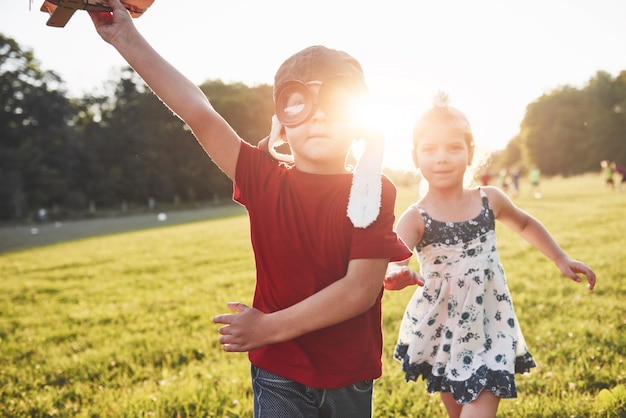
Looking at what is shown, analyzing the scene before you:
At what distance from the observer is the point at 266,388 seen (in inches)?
71.1

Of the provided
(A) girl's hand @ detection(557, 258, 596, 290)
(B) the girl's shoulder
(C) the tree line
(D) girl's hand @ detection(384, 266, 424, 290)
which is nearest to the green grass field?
(A) girl's hand @ detection(557, 258, 596, 290)

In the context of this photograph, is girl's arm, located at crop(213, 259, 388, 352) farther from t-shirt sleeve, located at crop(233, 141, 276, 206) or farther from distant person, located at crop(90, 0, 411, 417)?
t-shirt sleeve, located at crop(233, 141, 276, 206)

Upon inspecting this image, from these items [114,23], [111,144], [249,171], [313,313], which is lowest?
[313,313]

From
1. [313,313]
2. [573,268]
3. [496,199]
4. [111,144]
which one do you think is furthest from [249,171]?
[111,144]

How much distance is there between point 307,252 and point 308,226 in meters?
0.09

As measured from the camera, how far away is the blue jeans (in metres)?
1.75

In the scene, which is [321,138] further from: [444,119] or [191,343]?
[191,343]

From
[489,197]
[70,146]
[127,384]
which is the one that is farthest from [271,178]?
[70,146]

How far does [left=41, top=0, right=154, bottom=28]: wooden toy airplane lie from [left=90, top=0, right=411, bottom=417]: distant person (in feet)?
0.15

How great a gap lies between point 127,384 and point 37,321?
3.24 metres

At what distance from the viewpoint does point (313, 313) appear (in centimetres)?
157

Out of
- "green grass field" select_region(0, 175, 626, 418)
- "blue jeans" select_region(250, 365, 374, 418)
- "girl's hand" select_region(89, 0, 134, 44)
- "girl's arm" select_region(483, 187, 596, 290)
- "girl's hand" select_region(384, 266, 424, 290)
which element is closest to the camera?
"girl's hand" select_region(89, 0, 134, 44)

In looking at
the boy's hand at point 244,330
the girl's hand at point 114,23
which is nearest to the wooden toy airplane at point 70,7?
the girl's hand at point 114,23

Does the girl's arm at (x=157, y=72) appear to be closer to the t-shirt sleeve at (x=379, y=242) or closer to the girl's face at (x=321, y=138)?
the girl's face at (x=321, y=138)
